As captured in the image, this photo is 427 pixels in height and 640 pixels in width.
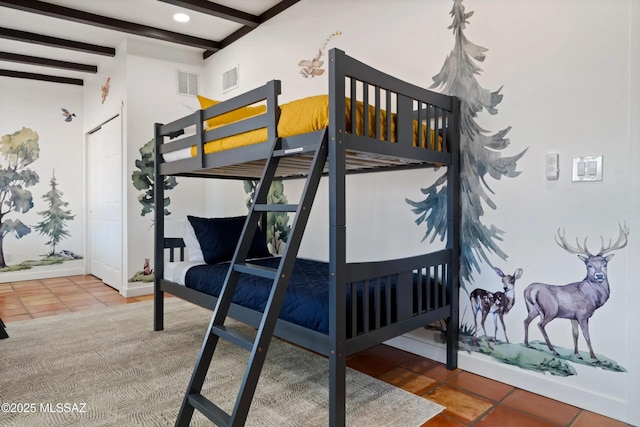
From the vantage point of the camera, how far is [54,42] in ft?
13.3

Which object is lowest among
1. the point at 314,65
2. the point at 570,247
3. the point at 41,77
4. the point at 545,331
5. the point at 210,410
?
the point at 210,410

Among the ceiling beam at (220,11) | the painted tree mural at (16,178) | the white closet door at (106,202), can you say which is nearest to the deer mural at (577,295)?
the ceiling beam at (220,11)

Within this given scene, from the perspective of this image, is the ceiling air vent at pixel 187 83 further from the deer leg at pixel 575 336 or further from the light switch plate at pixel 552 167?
the deer leg at pixel 575 336

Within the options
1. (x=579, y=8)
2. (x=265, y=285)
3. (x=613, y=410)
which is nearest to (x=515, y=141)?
(x=579, y=8)

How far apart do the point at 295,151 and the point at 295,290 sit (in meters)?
0.67

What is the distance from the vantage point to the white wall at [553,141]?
1743 mm

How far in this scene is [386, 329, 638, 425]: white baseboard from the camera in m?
1.78

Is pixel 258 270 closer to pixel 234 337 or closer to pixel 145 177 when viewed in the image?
pixel 234 337

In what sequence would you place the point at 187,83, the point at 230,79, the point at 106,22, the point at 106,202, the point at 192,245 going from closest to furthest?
1. the point at 192,245
2. the point at 106,22
3. the point at 230,79
4. the point at 187,83
5. the point at 106,202

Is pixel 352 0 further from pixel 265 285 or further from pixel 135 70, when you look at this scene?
pixel 135 70

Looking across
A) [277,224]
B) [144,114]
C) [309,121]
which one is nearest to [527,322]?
[309,121]

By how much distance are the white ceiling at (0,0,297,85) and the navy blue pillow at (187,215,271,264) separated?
182 cm

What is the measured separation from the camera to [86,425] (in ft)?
5.48

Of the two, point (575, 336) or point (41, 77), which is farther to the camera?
point (41, 77)
